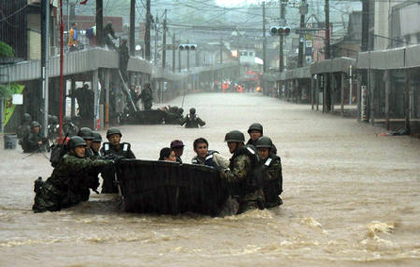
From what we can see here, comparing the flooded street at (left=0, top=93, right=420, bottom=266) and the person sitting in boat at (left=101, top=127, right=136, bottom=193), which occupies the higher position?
the person sitting in boat at (left=101, top=127, right=136, bottom=193)

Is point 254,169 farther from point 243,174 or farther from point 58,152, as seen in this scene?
point 58,152

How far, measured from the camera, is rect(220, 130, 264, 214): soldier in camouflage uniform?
41.9 feet

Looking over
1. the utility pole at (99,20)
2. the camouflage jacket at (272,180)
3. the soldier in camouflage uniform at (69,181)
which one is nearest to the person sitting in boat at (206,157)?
the camouflage jacket at (272,180)

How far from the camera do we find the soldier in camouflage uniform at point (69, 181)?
1352cm

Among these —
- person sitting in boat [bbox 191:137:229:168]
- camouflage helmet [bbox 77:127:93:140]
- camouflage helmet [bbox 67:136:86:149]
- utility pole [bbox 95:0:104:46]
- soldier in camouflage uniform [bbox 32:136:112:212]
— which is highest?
utility pole [bbox 95:0:104:46]

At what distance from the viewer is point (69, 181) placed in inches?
551

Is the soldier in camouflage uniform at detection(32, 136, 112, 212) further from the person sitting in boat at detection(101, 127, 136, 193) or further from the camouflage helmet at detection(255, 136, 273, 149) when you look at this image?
the camouflage helmet at detection(255, 136, 273, 149)

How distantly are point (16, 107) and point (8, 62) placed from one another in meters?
1.87

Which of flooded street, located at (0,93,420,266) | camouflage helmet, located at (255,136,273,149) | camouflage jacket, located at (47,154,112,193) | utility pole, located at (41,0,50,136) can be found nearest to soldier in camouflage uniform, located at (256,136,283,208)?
camouflage helmet, located at (255,136,273,149)

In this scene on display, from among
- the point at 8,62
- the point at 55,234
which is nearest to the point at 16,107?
the point at 8,62

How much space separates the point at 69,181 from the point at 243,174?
3207 millimetres

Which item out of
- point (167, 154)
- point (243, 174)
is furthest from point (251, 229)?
point (167, 154)

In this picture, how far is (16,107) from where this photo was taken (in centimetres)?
3309

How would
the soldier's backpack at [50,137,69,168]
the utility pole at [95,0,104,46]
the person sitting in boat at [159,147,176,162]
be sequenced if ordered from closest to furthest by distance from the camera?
the person sitting in boat at [159,147,176,162]
the soldier's backpack at [50,137,69,168]
the utility pole at [95,0,104,46]
